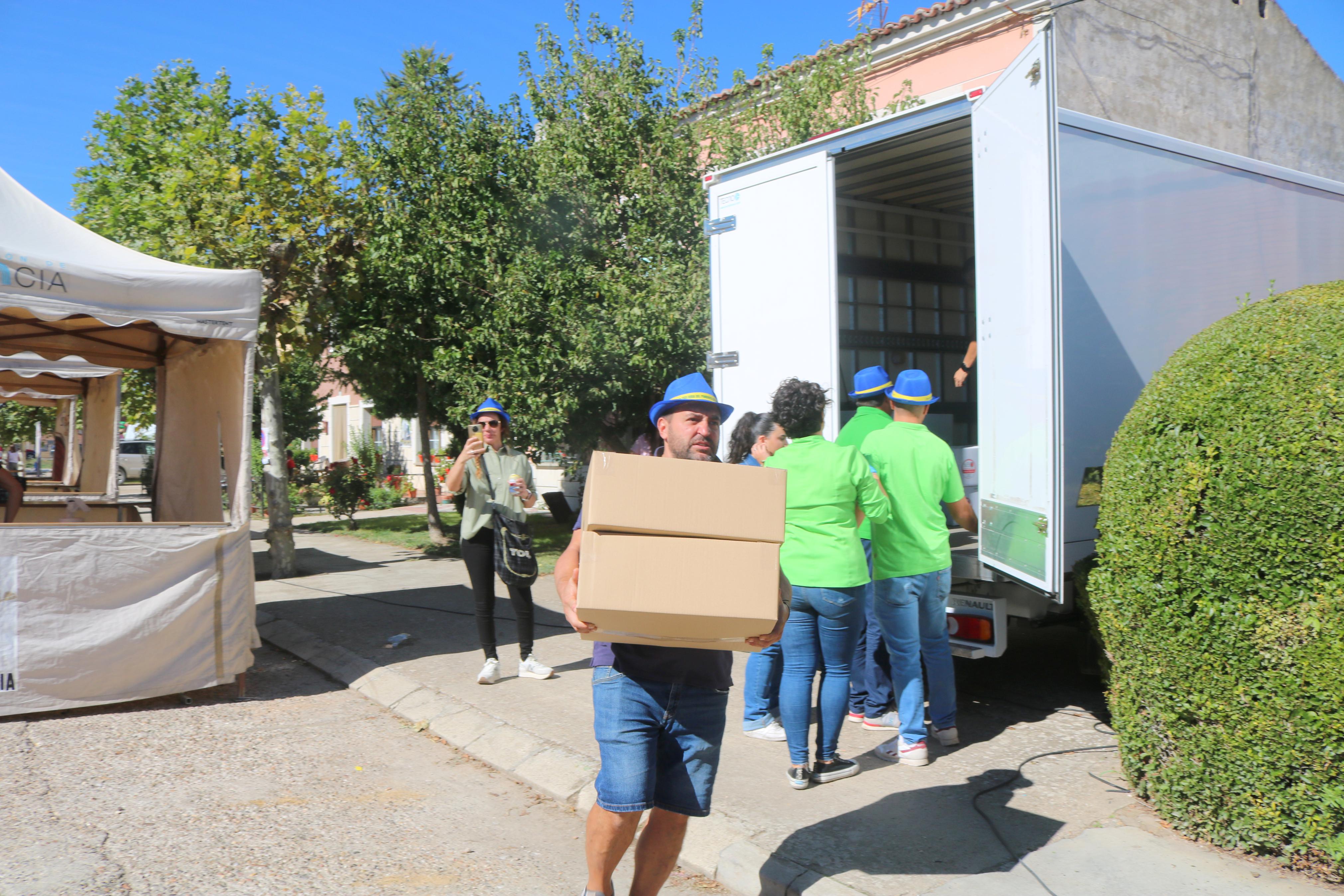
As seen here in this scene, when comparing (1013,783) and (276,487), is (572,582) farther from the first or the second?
(276,487)

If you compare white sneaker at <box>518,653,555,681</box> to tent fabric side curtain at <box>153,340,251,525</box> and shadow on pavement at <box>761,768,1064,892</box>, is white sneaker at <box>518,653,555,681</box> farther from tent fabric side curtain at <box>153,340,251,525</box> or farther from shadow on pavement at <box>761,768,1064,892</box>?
tent fabric side curtain at <box>153,340,251,525</box>

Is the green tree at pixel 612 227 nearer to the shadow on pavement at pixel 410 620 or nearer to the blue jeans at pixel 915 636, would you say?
the shadow on pavement at pixel 410 620

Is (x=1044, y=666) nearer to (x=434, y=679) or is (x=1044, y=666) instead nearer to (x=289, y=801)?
(x=434, y=679)

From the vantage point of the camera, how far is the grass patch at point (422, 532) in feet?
46.8

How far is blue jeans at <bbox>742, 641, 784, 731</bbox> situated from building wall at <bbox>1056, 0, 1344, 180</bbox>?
1165cm

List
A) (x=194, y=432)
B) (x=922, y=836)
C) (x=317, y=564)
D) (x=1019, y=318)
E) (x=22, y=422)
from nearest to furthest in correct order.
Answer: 1. (x=922, y=836)
2. (x=1019, y=318)
3. (x=194, y=432)
4. (x=317, y=564)
5. (x=22, y=422)

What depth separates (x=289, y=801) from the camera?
4430mm

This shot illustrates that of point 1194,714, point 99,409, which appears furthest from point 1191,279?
point 99,409

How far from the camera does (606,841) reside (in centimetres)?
282

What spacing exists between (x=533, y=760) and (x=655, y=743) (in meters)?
2.31

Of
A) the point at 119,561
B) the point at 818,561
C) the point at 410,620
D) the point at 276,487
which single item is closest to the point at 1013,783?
the point at 818,561

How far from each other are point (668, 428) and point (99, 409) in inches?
542

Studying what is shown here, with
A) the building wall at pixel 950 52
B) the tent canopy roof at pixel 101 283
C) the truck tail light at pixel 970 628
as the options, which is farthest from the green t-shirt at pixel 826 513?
the building wall at pixel 950 52

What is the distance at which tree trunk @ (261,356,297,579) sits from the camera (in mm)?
11852
